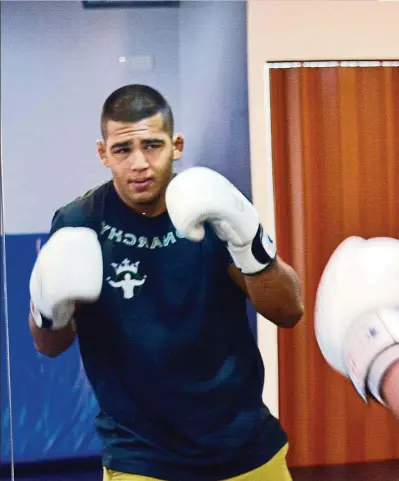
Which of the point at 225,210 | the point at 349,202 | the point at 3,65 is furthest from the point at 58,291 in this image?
the point at 349,202

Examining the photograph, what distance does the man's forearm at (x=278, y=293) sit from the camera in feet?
3.14

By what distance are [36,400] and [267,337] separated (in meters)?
0.41

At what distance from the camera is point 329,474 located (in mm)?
1016

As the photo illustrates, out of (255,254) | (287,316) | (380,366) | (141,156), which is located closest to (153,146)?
(141,156)

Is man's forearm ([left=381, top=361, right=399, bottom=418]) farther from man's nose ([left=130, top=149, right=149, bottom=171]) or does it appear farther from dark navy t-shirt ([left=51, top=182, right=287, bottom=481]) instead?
man's nose ([left=130, top=149, right=149, bottom=171])

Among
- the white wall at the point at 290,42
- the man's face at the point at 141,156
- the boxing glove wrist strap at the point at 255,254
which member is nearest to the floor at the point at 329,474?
the white wall at the point at 290,42

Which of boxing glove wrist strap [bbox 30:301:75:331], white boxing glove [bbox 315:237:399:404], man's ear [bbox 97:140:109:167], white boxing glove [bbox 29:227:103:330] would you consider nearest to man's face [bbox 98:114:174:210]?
man's ear [bbox 97:140:109:167]

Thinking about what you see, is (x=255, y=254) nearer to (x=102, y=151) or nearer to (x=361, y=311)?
(x=361, y=311)

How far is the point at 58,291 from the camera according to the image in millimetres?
910

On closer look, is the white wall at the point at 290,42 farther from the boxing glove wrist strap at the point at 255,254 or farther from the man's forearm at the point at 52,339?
the man's forearm at the point at 52,339

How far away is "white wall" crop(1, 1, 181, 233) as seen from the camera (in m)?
0.99

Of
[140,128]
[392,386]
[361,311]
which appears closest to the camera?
[392,386]

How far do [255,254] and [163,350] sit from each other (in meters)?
0.23

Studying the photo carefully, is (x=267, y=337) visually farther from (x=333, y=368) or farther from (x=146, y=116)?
(x=146, y=116)
